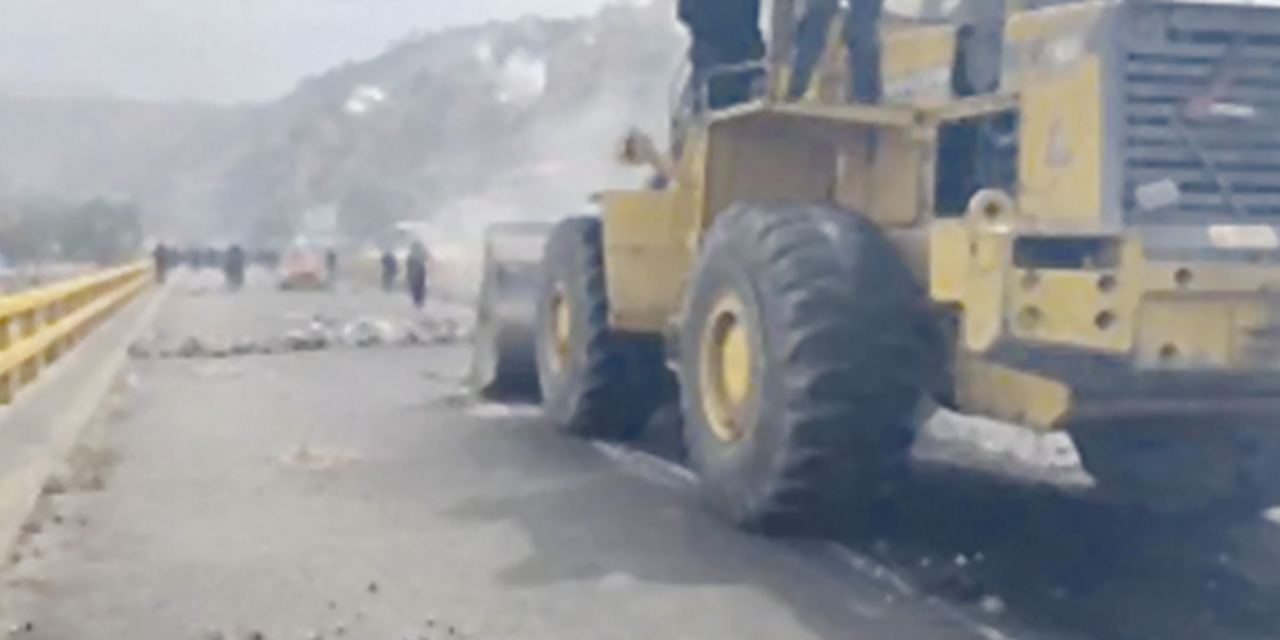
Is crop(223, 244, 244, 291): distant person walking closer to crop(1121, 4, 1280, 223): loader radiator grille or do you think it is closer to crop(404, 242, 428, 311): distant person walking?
crop(404, 242, 428, 311): distant person walking

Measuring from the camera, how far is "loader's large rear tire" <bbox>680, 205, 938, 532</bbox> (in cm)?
675

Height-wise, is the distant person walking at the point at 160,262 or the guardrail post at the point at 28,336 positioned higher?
the guardrail post at the point at 28,336

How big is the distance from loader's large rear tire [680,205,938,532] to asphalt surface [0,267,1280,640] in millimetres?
223

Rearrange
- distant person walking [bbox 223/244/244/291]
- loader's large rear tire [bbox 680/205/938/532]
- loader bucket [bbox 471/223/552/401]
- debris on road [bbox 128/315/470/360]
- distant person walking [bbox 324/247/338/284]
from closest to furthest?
loader's large rear tire [bbox 680/205/938/532] → loader bucket [bbox 471/223/552/401] → debris on road [bbox 128/315/470/360] → distant person walking [bbox 223/244/244/291] → distant person walking [bbox 324/247/338/284]

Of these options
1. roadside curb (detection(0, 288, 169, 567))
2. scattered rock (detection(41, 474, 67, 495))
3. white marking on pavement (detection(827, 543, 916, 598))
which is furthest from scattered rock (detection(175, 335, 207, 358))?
white marking on pavement (detection(827, 543, 916, 598))

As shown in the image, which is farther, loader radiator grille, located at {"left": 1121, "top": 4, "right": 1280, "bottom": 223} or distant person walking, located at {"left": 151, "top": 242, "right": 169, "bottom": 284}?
distant person walking, located at {"left": 151, "top": 242, "right": 169, "bottom": 284}

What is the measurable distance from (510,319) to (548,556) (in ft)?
19.0

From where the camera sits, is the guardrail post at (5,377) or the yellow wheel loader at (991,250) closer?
the yellow wheel loader at (991,250)

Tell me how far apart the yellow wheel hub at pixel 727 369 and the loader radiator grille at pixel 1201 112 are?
1.84m

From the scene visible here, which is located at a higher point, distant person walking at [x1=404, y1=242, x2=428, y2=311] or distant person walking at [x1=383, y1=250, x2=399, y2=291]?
distant person walking at [x1=404, y1=242, x2=428, y2=311]

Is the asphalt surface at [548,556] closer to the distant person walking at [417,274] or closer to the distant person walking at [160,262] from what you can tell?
the distant person walking at [417,274]

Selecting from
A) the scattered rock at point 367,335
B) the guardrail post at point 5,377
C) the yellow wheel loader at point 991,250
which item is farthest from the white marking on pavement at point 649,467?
the scattered rock at point 367,335

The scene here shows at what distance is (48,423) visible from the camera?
10.4 metres

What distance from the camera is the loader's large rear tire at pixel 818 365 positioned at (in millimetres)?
6754
